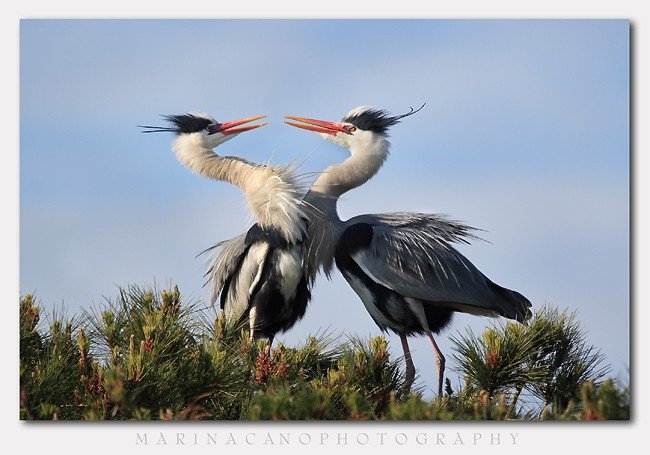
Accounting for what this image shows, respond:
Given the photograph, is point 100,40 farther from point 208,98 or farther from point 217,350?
point 217,350

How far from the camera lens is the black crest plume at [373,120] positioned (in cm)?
442

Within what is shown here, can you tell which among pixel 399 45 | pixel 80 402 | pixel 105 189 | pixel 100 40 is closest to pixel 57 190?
pixel 105 189

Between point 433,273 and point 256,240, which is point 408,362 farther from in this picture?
point 256,240

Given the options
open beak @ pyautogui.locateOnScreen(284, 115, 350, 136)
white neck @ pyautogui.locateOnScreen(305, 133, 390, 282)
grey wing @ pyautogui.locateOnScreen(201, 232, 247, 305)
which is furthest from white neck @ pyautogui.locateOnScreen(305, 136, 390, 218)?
grey wing @ pyautogui.locateOnScreen(201, 232, 247, 305)

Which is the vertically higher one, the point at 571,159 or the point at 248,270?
the point at 571,159

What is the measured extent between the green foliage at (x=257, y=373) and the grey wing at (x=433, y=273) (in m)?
0.71

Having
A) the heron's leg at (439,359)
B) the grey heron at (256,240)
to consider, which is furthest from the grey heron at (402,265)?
the grey heron at (256,240)

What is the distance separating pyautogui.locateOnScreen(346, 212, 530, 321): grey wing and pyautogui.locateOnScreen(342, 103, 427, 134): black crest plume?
499 millimetres

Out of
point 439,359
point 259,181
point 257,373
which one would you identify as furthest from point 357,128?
point 257,373

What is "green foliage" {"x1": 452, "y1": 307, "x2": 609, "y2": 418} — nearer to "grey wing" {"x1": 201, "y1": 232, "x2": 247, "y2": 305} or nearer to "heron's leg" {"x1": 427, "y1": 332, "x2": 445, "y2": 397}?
"heron's leg" {"x1": 427, "y1": 332, "x2": 445, "y2": 397}

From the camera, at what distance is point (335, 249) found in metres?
4.35
